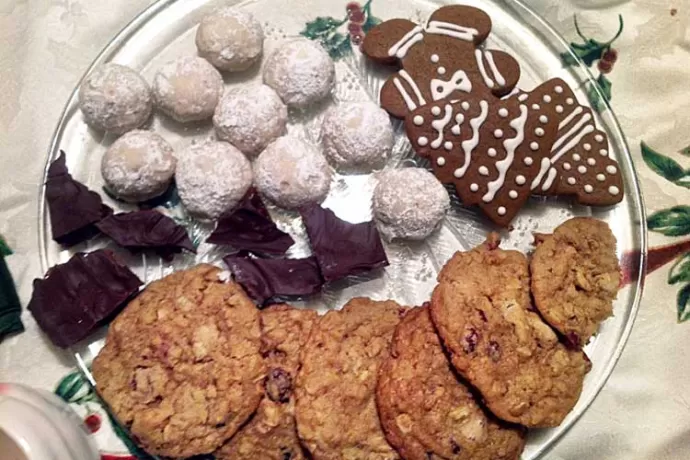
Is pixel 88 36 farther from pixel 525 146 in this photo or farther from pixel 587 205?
pixel 587 205

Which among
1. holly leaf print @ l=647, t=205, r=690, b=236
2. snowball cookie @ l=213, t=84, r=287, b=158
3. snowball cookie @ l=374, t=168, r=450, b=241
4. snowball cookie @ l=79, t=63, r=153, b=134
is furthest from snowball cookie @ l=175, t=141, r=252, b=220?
holly leaf print @ l=647, t=205, r=690, b=236

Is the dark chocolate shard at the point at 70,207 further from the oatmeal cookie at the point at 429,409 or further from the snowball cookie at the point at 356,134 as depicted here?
the oatmeal cookie at the point at 429,409

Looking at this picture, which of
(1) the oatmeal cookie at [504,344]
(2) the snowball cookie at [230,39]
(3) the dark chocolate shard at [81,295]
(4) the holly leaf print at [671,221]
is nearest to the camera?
(1) the oatmeal cookie at [504,344]

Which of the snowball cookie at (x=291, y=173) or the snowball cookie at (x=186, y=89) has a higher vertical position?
the snowball cookie at (x=186, y=89)

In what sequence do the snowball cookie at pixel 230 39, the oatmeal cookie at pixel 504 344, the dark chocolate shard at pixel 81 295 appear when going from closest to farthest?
1. the oatmeal cookie at pixel 504 344
2. the dark chocolate shard at pixel 81 295
3. the snowball cookie at pixel 230 39

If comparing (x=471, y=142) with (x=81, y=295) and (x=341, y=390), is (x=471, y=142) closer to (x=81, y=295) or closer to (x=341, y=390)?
(x=341, y=390)

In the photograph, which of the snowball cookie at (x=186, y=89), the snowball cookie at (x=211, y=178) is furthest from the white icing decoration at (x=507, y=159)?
the snowball cookie at (x=186, y=89)

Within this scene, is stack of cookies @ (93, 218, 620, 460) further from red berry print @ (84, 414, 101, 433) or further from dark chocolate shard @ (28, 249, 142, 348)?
red berry print @ (84, 414, 101, 433)
